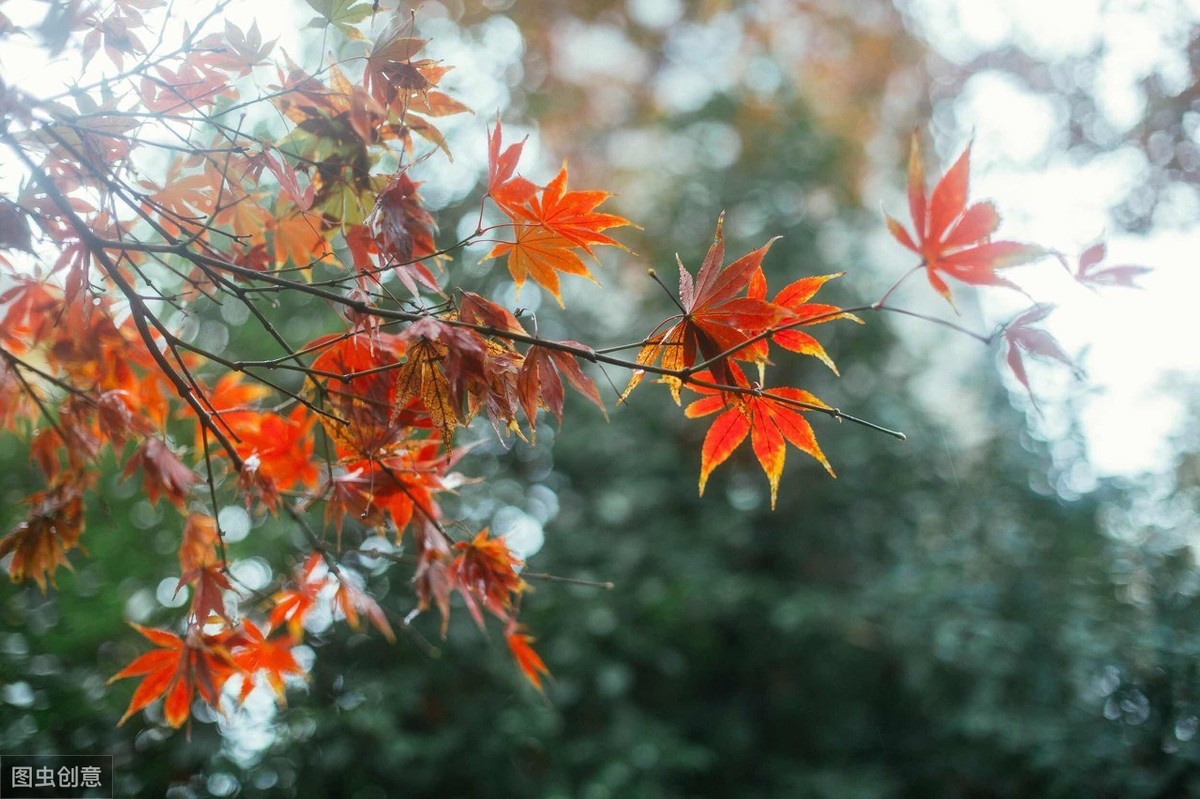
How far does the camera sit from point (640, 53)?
15.3 ft

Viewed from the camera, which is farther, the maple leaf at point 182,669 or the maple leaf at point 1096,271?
the maple leaf at point 182,669

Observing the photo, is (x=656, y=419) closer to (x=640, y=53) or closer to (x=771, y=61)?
(x=771, y=61)

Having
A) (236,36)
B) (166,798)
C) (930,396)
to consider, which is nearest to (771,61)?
(930,396)

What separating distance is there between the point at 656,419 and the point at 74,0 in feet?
8.90

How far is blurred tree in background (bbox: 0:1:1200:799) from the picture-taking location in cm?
206

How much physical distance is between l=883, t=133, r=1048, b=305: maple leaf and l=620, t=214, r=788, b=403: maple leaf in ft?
0.41

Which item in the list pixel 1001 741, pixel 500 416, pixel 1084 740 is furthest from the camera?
pixel 1001 741

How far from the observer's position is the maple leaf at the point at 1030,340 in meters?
0.67

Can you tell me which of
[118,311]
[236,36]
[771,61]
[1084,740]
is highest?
[771,61]

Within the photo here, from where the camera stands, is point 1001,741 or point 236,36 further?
point 1001,741

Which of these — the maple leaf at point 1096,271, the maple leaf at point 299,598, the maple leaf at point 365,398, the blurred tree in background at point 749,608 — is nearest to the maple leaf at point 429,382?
the maple leaf at point 365,398

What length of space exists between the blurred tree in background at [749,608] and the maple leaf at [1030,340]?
1.15 m

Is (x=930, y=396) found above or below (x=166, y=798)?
above

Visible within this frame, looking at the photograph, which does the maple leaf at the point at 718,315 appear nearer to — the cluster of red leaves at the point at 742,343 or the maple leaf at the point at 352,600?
the cluster of red leaves at the point at 742,343
